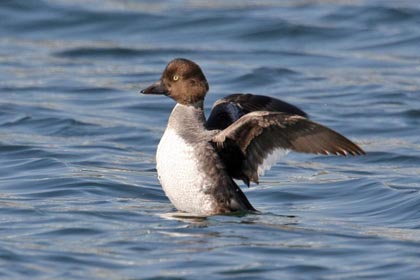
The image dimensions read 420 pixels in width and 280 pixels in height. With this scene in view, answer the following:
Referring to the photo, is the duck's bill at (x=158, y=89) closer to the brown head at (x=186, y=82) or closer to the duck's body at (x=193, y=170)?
the brown head at (x=186, y=82)

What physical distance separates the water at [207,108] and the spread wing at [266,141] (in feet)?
1.48

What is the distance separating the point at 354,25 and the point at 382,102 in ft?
12.4

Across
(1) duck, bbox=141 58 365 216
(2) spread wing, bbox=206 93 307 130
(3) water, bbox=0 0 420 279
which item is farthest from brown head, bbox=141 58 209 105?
(3) water, bbox=0 0 420 279

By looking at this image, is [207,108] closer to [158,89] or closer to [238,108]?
[238,108]

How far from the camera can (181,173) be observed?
28.1 ft

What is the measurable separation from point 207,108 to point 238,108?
4.81 meters

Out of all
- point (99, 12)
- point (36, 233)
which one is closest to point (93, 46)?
point (99, 12)

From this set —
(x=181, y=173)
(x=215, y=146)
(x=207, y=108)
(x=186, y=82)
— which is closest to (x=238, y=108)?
(x=186, y=82)

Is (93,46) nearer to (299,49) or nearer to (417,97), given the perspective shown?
(299,49)

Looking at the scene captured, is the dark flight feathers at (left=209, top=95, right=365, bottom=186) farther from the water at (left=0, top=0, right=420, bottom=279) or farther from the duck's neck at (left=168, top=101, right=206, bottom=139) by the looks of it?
the water at (left=0, top=0, right=420, bottom=279)

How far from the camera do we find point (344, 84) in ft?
51.3

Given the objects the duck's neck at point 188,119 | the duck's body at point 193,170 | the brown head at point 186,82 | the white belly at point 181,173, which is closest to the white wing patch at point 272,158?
the duck's body at point 193,170

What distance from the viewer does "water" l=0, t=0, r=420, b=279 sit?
8188 millimetres

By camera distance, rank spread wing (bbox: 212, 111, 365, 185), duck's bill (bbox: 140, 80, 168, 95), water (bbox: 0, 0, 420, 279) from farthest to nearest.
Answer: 1. duck's bill (bbox: 140, 80, 168, 95)
2. spread wing (bbox: 212, 111, 365, 185)
3. water (bbox: 0, 0, 420, 279)
